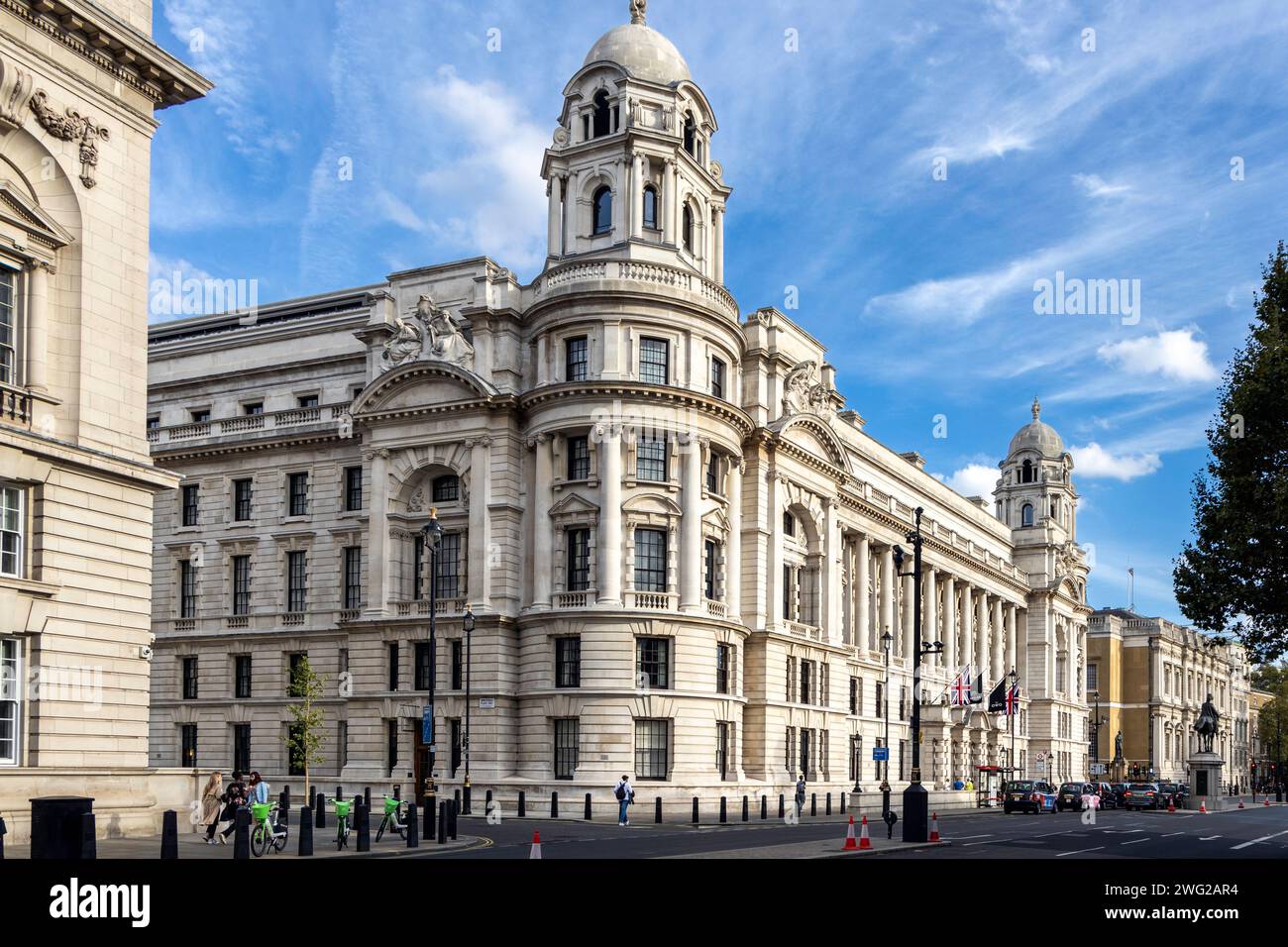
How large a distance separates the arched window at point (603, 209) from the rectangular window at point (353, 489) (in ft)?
51.9

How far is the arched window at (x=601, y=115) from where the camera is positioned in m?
64.2

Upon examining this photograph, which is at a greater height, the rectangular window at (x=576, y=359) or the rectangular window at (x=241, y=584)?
the rectangular window at (x=576, y=359)

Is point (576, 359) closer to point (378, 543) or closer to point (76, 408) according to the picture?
point (378, 543)

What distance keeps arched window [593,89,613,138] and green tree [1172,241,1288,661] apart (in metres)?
33.0

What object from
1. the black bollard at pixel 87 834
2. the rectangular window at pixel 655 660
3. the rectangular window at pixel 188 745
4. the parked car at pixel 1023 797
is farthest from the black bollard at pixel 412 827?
the parked car at pixel 1023 797

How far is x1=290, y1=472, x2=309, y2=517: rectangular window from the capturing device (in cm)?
6550

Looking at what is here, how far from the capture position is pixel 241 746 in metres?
65.1

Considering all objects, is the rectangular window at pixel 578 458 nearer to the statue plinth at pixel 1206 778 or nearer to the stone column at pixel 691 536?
the stone column at pixel 691 536

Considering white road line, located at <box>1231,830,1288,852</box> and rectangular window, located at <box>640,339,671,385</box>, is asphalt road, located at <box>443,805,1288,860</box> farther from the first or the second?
rectangular window, located at <box>640,339,671,385</box>

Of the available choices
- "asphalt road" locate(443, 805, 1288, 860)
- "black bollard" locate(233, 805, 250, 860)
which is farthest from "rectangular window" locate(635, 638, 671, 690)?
"black bollard" locate(233, 805, 250, 860)

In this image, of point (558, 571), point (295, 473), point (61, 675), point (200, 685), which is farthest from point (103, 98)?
point (200, 685)

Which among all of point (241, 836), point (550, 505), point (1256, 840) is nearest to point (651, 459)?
point (550, 505)

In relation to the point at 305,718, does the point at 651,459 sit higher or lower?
higher

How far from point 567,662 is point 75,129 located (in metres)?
32.4
